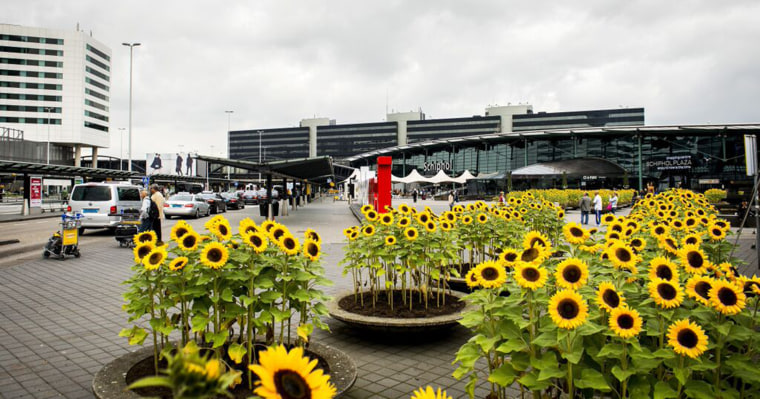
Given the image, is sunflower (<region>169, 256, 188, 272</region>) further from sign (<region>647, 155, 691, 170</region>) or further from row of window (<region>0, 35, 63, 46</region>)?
row of window (<region>0, 35, 63, 46</region>)

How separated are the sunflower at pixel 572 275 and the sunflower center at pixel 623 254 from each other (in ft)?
1.47

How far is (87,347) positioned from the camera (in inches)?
191

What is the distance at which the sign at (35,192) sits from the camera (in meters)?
30.3

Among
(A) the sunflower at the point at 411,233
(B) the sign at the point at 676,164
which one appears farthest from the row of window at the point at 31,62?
(A) the sunflower at the point at 411,233

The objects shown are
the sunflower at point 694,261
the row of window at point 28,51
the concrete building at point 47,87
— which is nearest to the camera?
the sunflower at point 694,261

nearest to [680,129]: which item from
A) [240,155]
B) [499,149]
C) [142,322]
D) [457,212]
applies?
[499,149]

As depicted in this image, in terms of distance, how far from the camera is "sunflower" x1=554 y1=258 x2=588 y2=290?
2.40m

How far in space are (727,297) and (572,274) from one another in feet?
2.25

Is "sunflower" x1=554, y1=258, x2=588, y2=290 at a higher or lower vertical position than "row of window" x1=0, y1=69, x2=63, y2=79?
lower

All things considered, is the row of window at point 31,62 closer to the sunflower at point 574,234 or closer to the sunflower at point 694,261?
the sunflower at point 574,234

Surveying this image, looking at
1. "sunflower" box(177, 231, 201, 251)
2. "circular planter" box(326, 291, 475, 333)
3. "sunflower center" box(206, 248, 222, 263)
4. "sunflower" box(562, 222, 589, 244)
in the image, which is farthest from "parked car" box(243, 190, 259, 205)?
"sunflower" box(562, 222, 589, 244)

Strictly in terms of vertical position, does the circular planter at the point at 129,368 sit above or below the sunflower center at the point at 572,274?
below

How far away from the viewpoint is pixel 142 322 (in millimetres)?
5660

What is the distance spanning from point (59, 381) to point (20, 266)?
7.72m
